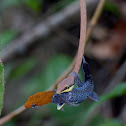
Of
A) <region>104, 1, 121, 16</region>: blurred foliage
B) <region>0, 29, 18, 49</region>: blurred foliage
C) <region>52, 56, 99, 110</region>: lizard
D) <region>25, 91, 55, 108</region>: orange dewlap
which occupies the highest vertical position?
<region>0, 29, 18, 49</region>: blurred foliage

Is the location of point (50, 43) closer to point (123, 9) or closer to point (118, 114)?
point (123, 9)

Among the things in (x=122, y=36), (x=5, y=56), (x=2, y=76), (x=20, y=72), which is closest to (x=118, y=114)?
(x=122, y=36)

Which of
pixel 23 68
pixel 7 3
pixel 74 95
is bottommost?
pixel 74 95

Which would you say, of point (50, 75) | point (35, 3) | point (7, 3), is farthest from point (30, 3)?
point (50, 75)

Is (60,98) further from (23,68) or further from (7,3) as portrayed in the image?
(7,3)

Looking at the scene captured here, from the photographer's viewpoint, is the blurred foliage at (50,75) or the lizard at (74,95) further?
the blurred foliage at (50,75)


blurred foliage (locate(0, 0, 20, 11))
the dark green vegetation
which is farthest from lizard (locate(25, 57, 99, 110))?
blurred foliage (locate(0, 0, 20, 11))

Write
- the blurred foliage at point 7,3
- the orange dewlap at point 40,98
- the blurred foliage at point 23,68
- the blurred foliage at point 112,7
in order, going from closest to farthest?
the orange dewlap at point 40,98 < the blurred foliage at point 112,7 < the blurred foliage at point 23,68 < the blurred foliage at point 7,3

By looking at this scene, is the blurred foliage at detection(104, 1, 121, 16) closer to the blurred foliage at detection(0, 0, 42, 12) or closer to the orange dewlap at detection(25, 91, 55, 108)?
the blurred foliage at detection(0, 0, 42, 12)

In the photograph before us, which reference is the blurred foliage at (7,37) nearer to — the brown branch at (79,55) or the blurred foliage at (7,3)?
the blurred foliage at (7,3)

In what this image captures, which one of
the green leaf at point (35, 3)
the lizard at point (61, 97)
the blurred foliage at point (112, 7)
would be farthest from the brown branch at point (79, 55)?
the green leaf at point (35, 3)

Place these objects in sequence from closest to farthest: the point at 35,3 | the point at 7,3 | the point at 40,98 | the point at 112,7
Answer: the point at 40,98 → the point at 112,7 → the point at 35,3 → the point at 7,3

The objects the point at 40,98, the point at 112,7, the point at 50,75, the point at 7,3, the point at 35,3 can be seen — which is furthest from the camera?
the point at 7,3
